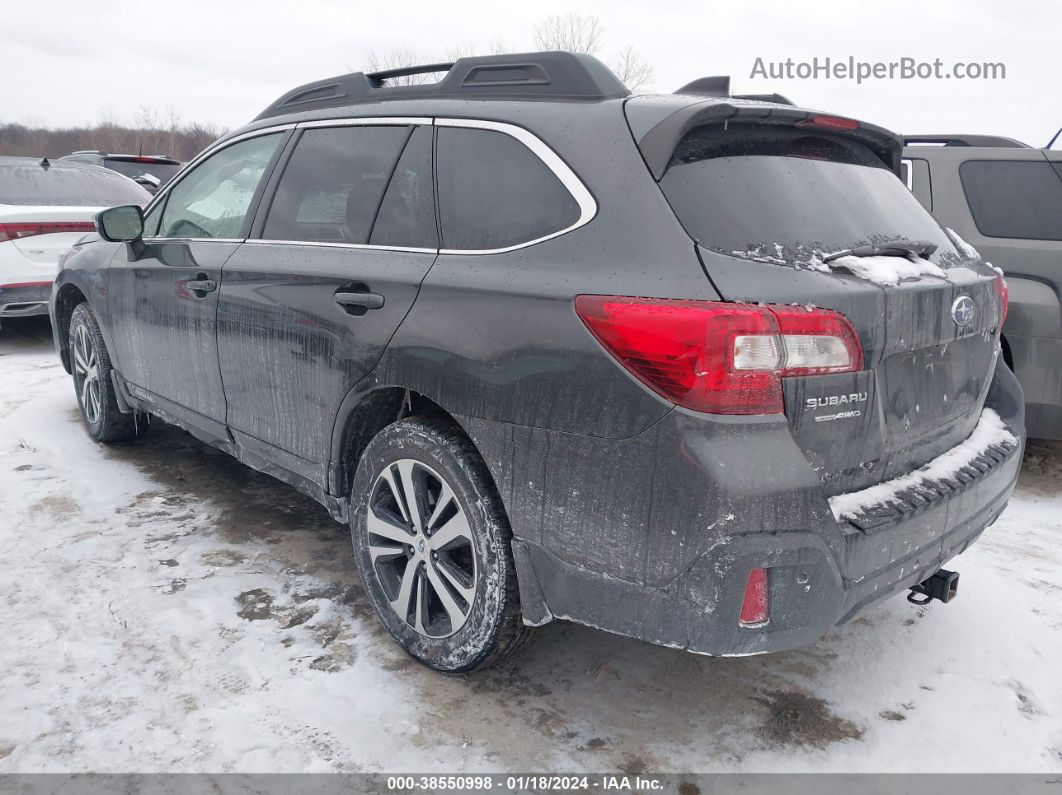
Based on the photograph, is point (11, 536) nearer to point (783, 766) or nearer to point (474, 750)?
point (474, 750)

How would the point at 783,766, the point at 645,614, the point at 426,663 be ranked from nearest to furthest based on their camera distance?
1. the point at 645,614
2. the point at 783,766
3. the point at 426,663

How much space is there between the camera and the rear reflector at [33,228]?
22.4 ft

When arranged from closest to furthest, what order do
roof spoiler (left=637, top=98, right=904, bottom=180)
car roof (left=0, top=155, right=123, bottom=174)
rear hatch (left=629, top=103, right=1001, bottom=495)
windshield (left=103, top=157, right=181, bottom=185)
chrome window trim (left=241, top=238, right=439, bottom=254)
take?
rear hatch (left=629, top=103, right=1001, bottom=495)
roof spoiler (left=637, top=98, right=904, bottom=180)
chrome window trim (left=241, top=238, right=439, bottom=254)
car roof (left=0, top=155, right=123, bottom=174)
windshield (left=103, top=157, right=181, bottom=185)

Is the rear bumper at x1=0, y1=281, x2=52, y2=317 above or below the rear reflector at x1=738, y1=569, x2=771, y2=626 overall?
above

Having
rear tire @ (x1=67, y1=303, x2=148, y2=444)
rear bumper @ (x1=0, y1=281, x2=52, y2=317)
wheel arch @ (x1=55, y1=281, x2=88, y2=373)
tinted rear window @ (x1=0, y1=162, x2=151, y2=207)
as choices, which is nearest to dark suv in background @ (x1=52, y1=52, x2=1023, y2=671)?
rear tire @ (x1=67, y1=303, x2=148, y2=444)

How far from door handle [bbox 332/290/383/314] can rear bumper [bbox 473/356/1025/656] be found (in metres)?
0.74

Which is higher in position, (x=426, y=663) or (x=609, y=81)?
(x=609, y=81)

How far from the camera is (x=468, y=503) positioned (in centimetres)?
236

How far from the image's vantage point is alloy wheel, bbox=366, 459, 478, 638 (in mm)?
2471

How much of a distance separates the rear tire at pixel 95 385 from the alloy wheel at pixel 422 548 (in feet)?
8.61

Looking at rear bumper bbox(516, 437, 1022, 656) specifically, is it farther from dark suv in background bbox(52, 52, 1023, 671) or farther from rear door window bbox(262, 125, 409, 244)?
rear door window bbox(262, 125, 409, 244)

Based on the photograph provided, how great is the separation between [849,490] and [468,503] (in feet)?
3.30

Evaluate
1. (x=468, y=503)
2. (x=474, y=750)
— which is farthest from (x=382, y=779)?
(x=468, y=503)

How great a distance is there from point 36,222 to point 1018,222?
7141mm
